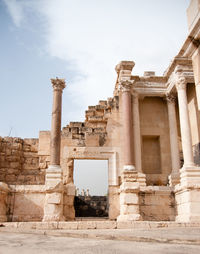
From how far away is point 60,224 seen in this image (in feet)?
29.0

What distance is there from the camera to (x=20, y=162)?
16938 mm

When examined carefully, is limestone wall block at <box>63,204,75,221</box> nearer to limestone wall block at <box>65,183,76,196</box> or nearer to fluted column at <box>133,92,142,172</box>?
limestone wall block at <box>65,183,76,196</box>

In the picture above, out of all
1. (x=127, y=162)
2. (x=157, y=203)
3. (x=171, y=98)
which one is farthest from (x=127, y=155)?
(x=171, y=98)

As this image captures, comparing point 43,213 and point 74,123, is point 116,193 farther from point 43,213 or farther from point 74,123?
point 74,123

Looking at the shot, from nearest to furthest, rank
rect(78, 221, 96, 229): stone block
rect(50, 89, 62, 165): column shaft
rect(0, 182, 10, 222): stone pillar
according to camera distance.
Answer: rect(78, 221, 96, 229): stone block
rect(0, 182, 10, 222): stone pillar
rect(50, 89, 62, 165): column shaft

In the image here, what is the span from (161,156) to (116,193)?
3.21 meters

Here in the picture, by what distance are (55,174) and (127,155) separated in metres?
3.37

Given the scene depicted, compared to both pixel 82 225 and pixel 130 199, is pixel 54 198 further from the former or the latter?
pixel 82 225

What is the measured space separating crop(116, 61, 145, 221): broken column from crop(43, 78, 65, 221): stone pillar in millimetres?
2637

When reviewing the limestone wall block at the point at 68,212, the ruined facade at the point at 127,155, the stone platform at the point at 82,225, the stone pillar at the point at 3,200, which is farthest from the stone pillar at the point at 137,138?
the stone pillar at the point at 3,200

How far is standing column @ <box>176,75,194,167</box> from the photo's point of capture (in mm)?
13477

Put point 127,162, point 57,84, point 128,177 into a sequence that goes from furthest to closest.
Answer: point 57,84 → point 127,162 → point 128,177

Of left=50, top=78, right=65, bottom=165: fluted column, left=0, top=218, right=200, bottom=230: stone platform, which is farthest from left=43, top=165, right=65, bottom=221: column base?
left=0, top=218, right=200, bottom=230: stone platform

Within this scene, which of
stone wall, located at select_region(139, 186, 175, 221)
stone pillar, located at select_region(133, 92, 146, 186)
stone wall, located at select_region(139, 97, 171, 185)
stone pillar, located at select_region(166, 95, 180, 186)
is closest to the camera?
stone wall, located at select_region(139, 186, 175, 221)
